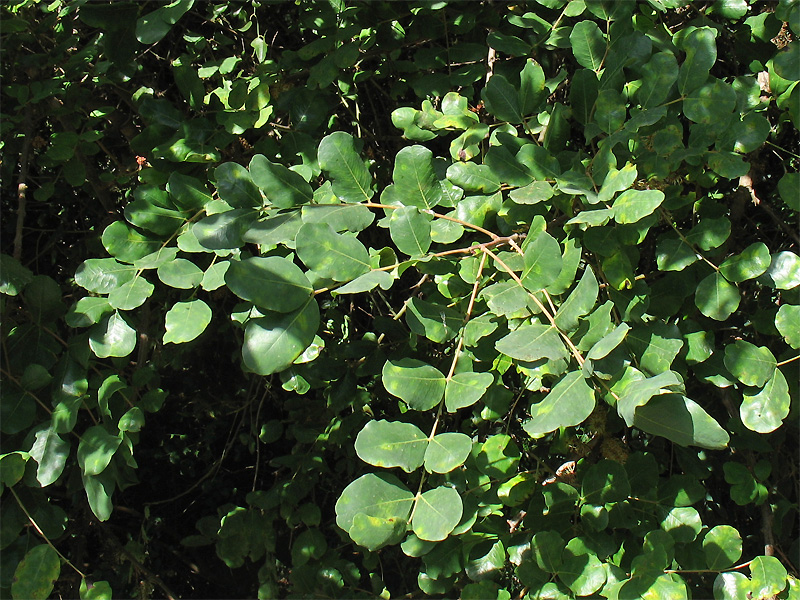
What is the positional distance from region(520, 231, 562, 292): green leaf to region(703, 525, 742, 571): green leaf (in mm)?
505

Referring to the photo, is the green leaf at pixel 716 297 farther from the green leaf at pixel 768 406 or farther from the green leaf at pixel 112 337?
the green leaf at pixel 112 337

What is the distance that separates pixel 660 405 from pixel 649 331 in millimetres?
283

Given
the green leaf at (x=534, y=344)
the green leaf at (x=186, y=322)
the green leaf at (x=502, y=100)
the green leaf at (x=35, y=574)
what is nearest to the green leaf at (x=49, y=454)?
the green leaf at (x=35, y=574)

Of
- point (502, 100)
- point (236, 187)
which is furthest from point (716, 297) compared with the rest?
point (236, 187)

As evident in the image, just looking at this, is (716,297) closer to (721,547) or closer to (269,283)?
(721,547)

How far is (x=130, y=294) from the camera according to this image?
103cm

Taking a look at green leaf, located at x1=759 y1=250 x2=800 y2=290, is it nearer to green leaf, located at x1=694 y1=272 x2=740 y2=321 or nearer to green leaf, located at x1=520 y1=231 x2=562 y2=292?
green leaf, located at x1=694 y1=272 x2=740 y2=321

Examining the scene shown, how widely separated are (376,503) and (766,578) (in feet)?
1.93

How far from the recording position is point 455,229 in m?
0.97

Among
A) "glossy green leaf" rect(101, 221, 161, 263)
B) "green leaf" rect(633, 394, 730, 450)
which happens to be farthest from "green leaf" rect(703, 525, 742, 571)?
"glossy green leaf" rect(101, 221, 161, 263)

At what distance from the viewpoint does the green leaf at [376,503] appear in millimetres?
845

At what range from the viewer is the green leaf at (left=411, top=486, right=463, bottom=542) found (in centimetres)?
83

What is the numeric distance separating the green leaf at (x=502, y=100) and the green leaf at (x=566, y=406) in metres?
0.48

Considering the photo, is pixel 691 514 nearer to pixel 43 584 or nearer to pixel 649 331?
pixel 649 331
